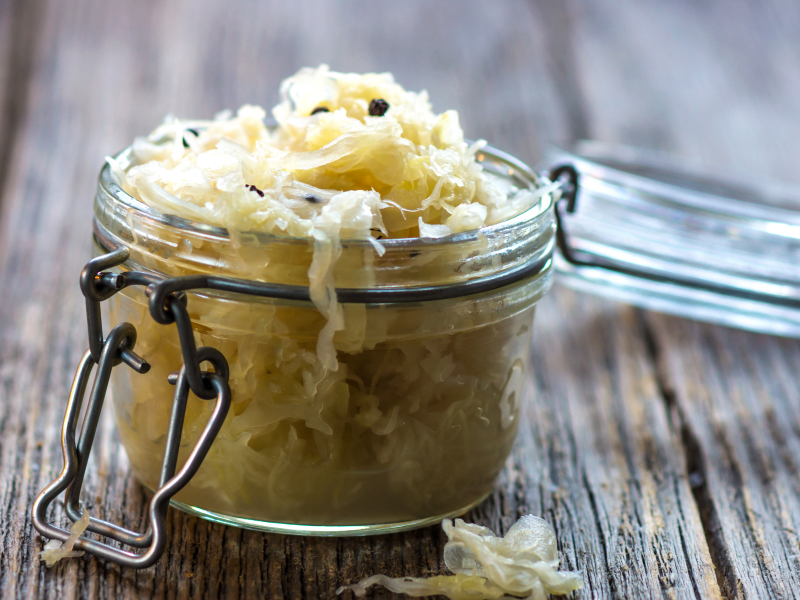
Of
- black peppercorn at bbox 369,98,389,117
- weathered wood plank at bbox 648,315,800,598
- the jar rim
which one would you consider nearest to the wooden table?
weathered wood plank at bbox 648,315,800,598

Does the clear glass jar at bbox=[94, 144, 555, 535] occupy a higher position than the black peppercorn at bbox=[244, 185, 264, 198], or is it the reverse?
the black peppercorn at bbox=[244, 185, 264, 198]

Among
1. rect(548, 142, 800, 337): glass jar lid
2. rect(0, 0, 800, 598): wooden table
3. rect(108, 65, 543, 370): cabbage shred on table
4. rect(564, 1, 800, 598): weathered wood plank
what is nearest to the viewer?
rect(108, 65, 543, 370): cabbage shred on table

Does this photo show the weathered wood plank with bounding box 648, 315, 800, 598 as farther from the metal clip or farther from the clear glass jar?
the metal clip

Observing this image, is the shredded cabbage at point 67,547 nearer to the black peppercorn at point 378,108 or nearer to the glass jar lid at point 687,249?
the black peppercorn at point 378,108

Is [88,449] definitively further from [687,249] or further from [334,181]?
[687,249]

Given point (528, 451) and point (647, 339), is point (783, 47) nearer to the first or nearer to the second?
point (647, 339)

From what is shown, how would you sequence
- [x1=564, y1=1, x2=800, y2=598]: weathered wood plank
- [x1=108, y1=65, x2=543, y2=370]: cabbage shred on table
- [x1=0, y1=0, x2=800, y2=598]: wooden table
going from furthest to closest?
[x1=564, y1=1, x2=800, y2=598]: weathered wood plank < [x1=0, y1=0, x2=800, y2=598]: wooden table < [x1=108, y1=65, x2=543, y2=370]: cabbage shred on table

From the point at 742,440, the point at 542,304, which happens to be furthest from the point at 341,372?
the point at 542,304

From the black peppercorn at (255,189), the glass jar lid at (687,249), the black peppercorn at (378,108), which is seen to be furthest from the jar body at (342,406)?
the glass jar lid at (687,249)
